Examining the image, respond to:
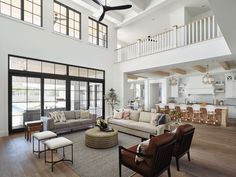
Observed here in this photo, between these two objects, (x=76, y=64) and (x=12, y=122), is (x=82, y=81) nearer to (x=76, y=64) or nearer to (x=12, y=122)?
(x=76, y=64)

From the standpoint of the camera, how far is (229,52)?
14.3 feet

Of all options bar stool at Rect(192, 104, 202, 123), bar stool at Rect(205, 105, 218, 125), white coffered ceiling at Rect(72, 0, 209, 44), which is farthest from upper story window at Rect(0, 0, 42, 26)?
bar stool at Rect(205, 105, 218, 125)

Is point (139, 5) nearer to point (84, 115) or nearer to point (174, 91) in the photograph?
point (84, 115)

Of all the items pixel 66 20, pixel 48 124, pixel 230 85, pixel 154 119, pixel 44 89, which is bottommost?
pixel 48 124

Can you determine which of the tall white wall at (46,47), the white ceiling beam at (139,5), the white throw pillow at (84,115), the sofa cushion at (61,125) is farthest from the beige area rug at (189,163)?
the white ceiling beam at (139,5)

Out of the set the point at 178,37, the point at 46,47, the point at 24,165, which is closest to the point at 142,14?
the point at 178,37

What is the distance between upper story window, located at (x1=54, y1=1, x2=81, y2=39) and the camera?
20.3ft

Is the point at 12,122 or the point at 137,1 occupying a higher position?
the point at 137,1

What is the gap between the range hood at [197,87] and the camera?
8.94 meters

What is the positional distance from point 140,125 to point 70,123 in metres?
2.53

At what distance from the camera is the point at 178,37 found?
5.79 m

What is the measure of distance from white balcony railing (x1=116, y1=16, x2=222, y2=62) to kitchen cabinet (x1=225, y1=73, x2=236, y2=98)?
14.2 ft

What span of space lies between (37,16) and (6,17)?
1.11m

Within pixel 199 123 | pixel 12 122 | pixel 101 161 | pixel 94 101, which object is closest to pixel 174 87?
pixel 199 123
